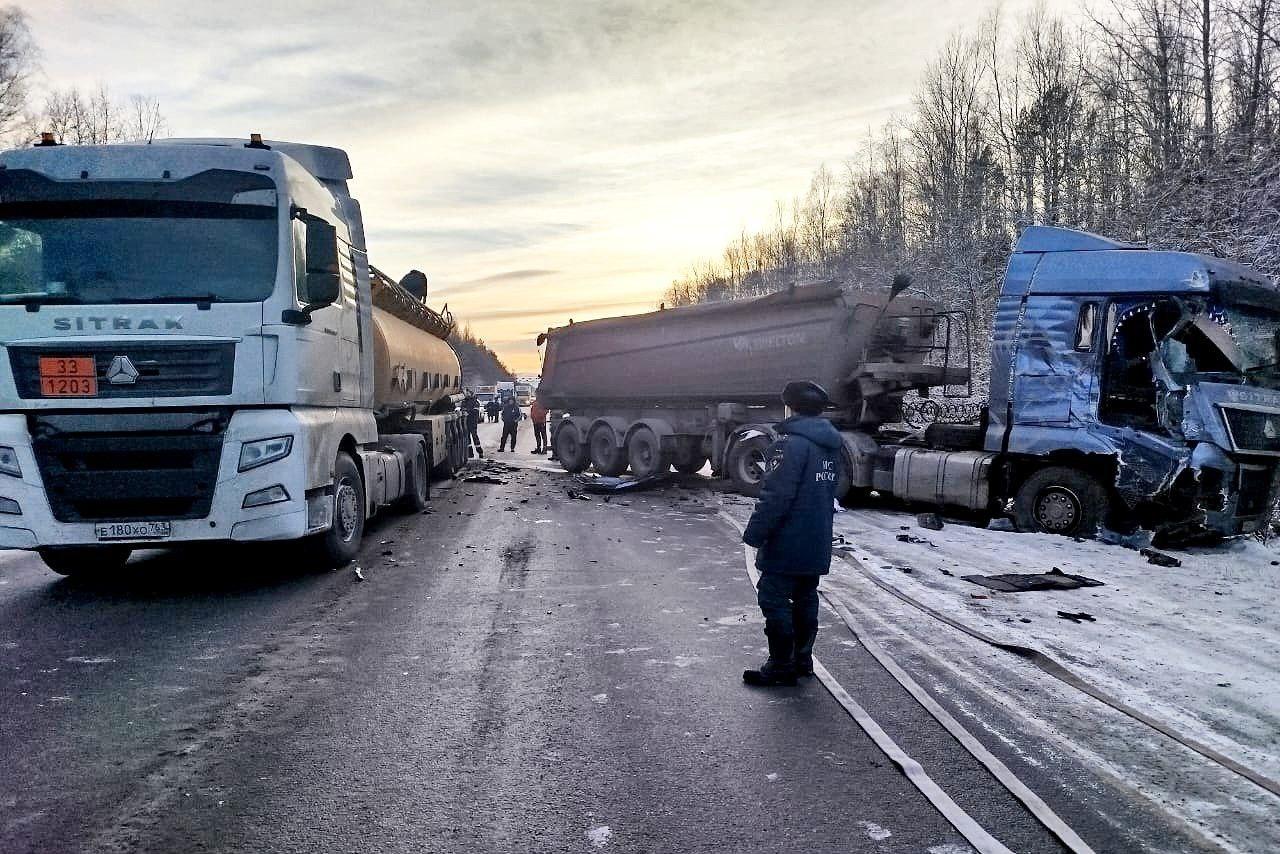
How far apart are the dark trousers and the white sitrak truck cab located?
3872mm

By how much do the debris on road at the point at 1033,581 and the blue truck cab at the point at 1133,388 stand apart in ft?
6.43

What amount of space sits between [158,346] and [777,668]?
193 inches

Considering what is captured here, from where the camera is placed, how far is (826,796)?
10.3 ft

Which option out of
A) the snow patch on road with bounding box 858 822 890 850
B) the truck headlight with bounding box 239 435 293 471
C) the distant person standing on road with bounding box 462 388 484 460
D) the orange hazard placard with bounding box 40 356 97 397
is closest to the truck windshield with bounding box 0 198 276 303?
the orange hazard placard with bounding box 40 356 97 397

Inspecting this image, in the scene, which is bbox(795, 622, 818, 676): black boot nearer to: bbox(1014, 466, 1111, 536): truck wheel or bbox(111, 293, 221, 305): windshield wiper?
bbox(111, 293, 221, 305): windshield wiper

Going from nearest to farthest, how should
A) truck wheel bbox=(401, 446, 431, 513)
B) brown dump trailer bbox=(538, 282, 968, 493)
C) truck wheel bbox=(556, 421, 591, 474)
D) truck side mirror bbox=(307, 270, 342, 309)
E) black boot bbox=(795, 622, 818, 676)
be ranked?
black boot bbox=(795, 622, 818, 676)
truck side mirror bbox=(307, 270, 342, 309)
truck wheel bbox=(401, 446, 431, 513)
brown dump trailer bbox=(538, 282, 968, 493)
truck wheel bbox=(556, 421, 591, 474)

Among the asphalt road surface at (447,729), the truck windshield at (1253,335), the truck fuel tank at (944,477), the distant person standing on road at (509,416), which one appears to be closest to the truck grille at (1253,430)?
the truck windshield at (1253,335)

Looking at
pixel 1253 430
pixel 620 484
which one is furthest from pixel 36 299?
pixel 1253 430

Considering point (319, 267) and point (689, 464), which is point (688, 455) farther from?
point (319, 267)

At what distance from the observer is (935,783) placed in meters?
3.21

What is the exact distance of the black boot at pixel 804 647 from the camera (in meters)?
4.48

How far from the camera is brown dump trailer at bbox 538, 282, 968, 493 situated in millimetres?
12078

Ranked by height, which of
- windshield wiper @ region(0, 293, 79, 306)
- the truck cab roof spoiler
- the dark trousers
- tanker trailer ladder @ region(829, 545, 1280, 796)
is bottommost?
tanker trailer ladder @ region(829, 545, 1280, 796)

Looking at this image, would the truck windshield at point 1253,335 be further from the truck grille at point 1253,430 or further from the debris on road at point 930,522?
the debris on road at point 930,522
